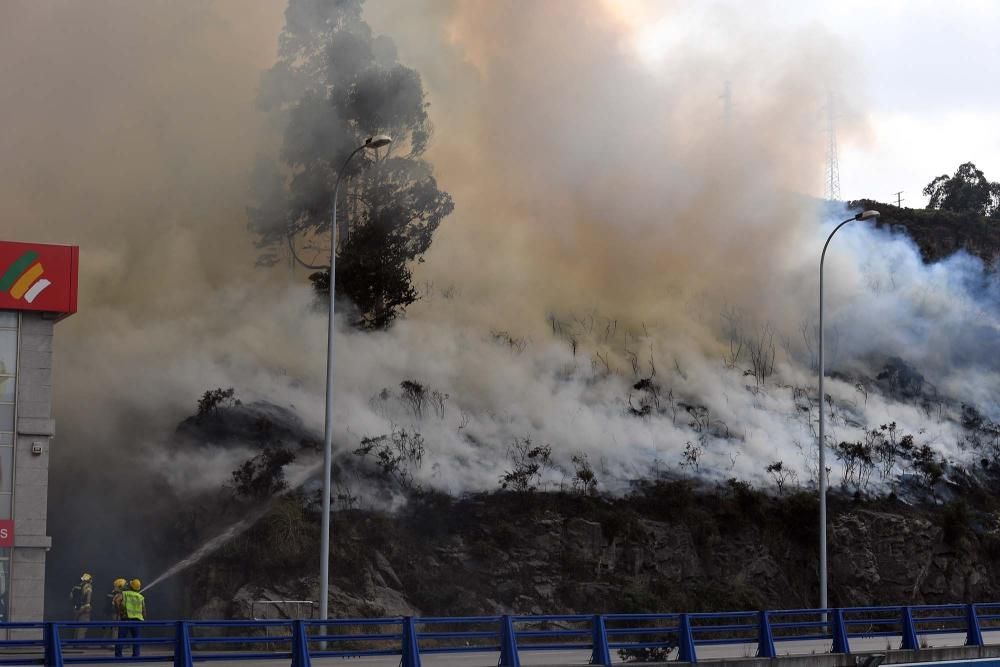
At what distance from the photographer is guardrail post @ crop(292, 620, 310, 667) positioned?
1864 cm

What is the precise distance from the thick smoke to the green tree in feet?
78.4

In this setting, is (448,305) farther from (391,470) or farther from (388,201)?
(391,470)

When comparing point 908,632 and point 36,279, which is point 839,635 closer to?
point 908,632

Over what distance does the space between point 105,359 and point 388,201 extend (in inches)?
553

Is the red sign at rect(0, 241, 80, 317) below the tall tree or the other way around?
below

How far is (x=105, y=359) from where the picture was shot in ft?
166

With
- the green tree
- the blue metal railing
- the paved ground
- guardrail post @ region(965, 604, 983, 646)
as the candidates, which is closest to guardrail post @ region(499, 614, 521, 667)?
the blue metal railing

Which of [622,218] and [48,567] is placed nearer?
[48,567]

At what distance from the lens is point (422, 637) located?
20750 millimetres

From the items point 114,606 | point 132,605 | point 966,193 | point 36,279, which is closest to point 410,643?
point 132,605

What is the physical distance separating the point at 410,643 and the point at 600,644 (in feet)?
13.3

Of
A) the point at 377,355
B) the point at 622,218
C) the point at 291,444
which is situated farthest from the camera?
the point at 622,218

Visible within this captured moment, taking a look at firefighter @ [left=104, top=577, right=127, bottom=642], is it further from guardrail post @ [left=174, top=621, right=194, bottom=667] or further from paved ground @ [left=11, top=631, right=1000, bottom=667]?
guardrail post @ [left=174, top=621, right=194, bottom=667]

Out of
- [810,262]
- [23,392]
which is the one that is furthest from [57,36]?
[810,262]
